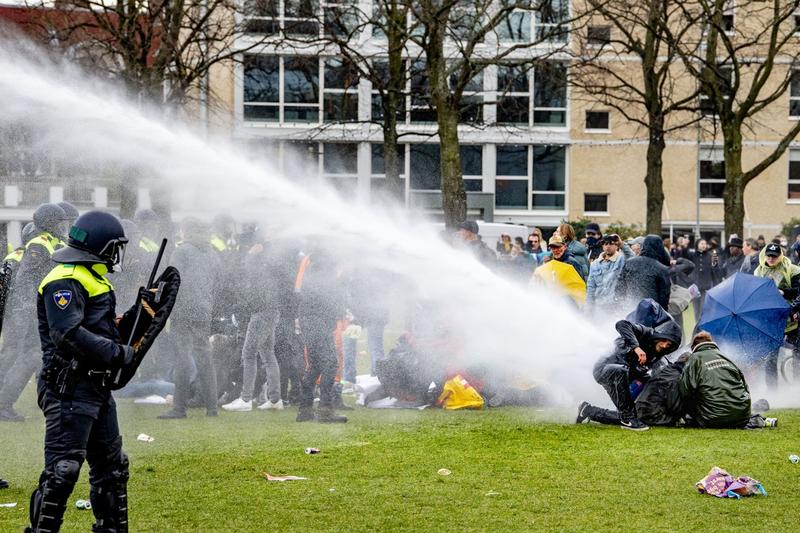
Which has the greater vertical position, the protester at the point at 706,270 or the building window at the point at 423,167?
the building window at the point at 423,167

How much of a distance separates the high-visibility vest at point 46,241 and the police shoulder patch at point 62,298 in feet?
18.2

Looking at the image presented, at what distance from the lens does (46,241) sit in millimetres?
11234

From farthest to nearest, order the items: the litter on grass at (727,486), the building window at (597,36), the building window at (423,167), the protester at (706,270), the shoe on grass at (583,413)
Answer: the building window at (423,167) → the building window at (597,36) → the protester at (706,270) → the shoe on grass at (583,413) → the litter on grass at (727,486)

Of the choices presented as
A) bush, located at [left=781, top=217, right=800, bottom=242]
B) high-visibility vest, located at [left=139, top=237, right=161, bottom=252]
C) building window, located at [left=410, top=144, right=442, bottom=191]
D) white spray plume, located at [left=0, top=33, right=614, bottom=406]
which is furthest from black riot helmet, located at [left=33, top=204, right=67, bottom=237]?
bush, located at [left=781, top=217, right=800, bottom=242]

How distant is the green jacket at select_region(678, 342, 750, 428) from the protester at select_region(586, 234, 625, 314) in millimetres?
2062

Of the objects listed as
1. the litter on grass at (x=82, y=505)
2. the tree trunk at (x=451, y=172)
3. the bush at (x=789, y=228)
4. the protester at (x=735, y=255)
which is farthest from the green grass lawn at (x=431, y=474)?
the bush at (x=789, y=228)

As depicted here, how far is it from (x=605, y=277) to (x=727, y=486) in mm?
5485

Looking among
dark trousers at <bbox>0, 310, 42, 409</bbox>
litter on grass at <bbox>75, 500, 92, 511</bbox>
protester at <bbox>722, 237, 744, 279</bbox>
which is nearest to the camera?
litter on grass at <bbox>75, 500, 92, 511</bbox>

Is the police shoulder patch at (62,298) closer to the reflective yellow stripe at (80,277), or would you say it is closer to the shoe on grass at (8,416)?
the reflective yellow stripe at (80,277)

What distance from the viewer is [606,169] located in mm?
46250

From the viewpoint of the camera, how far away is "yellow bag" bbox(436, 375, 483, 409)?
39.5ft

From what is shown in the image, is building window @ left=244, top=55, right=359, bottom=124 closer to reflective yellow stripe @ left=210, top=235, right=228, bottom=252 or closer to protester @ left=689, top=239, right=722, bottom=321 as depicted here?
protester @ left=689, top=239, right=722, bottom=321

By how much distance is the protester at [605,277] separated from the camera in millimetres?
12539

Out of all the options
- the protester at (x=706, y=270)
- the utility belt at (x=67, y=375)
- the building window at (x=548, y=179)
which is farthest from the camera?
the building window at (x=548, y=179)
